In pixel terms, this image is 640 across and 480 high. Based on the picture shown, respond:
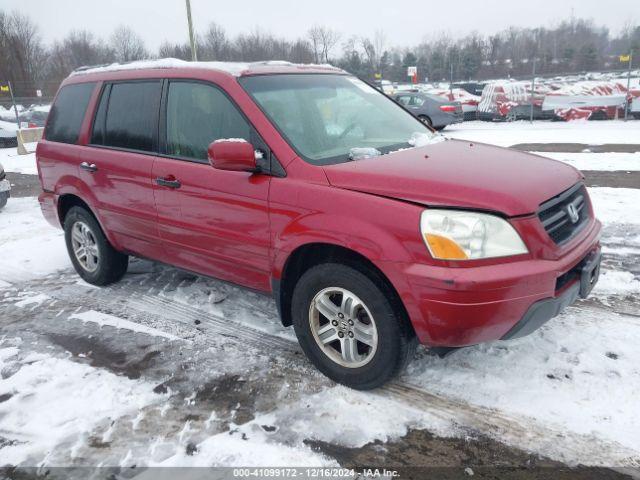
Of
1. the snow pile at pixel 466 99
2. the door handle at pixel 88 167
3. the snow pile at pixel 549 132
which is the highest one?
the snow pile at pixel 466 99

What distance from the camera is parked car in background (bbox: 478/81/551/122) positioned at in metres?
18.9

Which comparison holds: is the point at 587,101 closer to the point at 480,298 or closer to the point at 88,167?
the point at 88,167

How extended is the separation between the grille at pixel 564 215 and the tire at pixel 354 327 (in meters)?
0.90

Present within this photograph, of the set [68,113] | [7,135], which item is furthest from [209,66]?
[7,135]

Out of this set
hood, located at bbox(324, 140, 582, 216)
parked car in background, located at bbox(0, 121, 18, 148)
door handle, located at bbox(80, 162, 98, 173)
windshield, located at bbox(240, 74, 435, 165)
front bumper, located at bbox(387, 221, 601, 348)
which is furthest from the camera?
Answer: parked car in background, located at bbox(0, 121, 18, 148)

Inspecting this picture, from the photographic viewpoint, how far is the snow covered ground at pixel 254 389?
2.66 meters

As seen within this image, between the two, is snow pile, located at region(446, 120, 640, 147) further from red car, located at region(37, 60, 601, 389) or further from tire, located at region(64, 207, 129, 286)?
tire, located at region(64, 207, 129, 286)

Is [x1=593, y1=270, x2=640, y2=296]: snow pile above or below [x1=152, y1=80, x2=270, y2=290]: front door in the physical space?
below

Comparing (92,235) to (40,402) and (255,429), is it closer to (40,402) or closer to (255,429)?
(40,402)

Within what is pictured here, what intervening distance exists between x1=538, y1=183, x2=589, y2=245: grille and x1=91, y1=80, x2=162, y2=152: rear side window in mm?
2757

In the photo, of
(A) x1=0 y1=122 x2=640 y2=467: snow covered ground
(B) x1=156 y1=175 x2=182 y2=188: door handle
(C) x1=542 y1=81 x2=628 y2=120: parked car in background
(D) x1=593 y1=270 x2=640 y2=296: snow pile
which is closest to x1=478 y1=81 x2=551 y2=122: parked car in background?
(C) x1=542 y1=81 x2=628 y2=120: parked car in background

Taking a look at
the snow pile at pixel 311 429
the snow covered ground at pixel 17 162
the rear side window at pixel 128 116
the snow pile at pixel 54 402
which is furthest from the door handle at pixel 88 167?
the snow covered ground at pixel 17 162

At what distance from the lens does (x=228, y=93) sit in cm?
343

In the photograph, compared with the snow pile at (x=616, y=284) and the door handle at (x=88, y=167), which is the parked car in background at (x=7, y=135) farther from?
the snow pile at (x=616, y=284)
